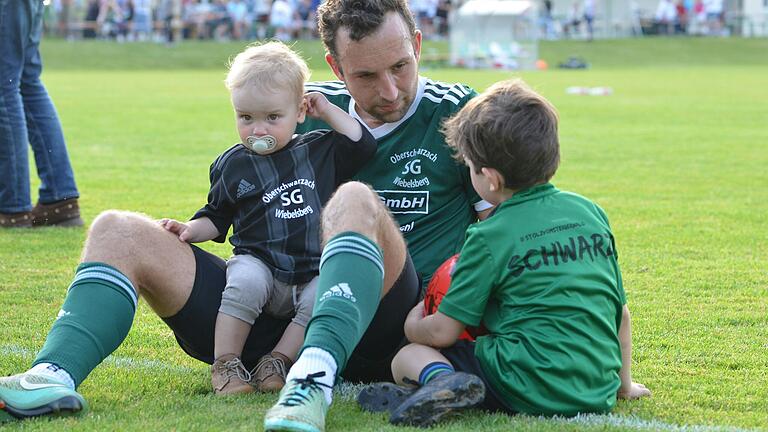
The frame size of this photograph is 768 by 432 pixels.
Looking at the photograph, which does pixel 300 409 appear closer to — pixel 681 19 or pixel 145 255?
pixel 145 255

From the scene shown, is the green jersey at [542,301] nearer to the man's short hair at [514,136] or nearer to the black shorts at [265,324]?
the man's short hair at [514,136]

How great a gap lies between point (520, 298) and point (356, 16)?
143 centimetres

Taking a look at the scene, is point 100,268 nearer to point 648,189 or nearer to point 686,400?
point 686,400

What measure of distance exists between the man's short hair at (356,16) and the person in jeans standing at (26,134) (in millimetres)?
4019

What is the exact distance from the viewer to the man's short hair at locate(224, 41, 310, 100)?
4074 millimetres

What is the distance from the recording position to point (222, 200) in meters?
4.09

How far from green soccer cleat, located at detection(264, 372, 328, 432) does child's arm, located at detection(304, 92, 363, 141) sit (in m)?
1.12

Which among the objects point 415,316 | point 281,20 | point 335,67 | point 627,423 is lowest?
point 281,20

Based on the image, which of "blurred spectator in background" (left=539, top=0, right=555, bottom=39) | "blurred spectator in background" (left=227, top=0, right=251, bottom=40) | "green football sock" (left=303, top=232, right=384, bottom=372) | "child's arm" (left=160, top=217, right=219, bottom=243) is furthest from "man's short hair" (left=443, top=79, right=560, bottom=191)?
"blurred spectator in background" (left=539, top=0, right=555, bottom=39)

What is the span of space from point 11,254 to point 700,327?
4186 mm

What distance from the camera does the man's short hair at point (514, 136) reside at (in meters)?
3.51

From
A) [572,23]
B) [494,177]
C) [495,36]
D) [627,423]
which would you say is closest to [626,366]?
[627,423]

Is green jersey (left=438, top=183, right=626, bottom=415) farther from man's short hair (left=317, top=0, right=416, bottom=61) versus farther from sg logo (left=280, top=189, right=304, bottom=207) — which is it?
man's short hair (left=317, top=0, right=416, bottom=61)

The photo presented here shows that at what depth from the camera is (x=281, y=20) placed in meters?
47.1
